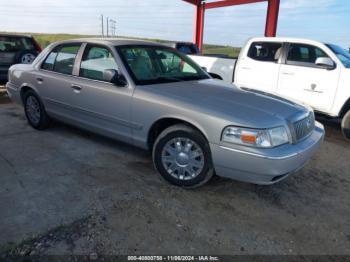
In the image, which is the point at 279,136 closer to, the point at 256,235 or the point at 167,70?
the point at 256,235

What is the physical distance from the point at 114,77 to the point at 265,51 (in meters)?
4.36

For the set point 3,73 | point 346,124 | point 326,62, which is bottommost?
point 346,124

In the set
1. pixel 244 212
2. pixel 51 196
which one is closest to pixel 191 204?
pixel 244 212

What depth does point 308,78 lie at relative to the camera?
6152 millimetres

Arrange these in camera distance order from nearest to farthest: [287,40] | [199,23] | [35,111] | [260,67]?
[35,111], [287,40], [260,67], [199,23]

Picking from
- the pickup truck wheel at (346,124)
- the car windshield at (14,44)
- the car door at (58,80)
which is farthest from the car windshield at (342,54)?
the car windshield at (14,44)

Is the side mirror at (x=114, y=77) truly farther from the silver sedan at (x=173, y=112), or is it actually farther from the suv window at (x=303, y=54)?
the suv window at (x=303, y=54)

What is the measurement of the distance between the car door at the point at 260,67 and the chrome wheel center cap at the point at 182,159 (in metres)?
3.63

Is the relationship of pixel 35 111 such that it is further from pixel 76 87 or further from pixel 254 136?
pixel 254 136

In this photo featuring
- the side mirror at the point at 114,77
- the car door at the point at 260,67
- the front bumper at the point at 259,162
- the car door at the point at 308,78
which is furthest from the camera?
the car door at the point at 260,67

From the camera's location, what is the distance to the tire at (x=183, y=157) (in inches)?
132

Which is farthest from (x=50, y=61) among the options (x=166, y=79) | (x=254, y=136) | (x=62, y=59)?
(x=254, y=136)

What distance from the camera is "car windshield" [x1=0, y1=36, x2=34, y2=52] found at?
861 centimetres

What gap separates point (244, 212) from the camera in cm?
318
